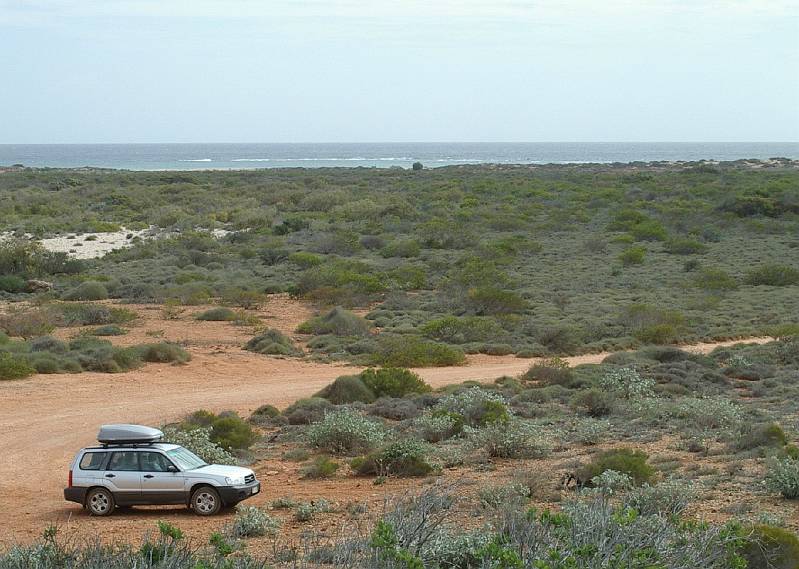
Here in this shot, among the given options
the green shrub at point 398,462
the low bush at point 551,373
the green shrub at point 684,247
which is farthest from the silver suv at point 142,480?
the green shrub at point 684,247

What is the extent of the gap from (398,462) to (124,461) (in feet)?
12.7

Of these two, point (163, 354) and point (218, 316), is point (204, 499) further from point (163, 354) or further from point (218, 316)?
point (218, 316)

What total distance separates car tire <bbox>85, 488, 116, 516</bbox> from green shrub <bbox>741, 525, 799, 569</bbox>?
752 centimetres

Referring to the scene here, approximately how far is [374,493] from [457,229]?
35207 millimetres

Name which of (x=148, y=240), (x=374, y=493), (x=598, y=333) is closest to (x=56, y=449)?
(x=374, y=493)

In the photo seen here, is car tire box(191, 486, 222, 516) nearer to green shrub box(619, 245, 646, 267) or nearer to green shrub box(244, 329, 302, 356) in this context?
green shrub box(244, 329, 302, 356)

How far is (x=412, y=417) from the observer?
1778 cm

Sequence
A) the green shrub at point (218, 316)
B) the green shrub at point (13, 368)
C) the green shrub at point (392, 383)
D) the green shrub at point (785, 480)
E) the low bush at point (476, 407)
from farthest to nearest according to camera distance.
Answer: the green shrub at point (218, 316) < the green shrub at point (13, 368) < the green shrub at point (392, 383) < the low bush at point (476, 407) < the green shrub at point (785, 480)

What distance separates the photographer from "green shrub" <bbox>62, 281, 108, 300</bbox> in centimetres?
3278

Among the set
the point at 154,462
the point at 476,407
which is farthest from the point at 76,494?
the point at 476,407

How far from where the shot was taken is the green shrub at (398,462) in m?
13.8

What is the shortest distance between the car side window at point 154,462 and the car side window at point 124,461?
3.4 inches

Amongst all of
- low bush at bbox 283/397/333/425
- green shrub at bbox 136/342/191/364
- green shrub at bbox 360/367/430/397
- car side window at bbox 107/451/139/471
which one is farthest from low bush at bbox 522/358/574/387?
car side window at bbox 107/451/139/471

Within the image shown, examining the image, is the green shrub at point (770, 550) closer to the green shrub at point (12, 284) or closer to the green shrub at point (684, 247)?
the green shrub at point (12, 284)
